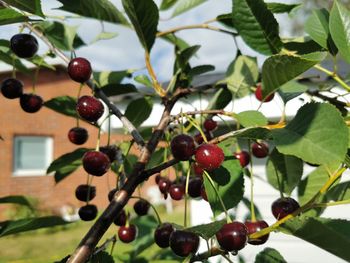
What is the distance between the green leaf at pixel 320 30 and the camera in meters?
1.00

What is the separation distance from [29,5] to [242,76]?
72 centimetres

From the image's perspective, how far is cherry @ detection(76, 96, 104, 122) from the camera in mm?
920

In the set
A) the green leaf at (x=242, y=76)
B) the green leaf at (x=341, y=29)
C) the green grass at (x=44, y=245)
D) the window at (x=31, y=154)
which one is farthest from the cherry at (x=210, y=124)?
the window at (x=31, y=154)

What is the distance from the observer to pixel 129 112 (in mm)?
1282

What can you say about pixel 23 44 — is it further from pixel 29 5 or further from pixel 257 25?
pixel 257 25

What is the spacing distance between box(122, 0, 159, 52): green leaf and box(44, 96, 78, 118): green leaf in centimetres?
38

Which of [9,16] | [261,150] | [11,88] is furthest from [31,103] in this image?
[261,150]

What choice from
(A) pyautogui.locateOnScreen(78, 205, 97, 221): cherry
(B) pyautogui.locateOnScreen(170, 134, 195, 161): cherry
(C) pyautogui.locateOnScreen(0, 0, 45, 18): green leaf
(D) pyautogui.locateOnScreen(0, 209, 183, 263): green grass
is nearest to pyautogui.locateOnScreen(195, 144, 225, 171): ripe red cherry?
(B) pyautogui.locateOnScreen(170, 134, 195, 161): cherry

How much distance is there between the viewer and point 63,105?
1315 millimetres

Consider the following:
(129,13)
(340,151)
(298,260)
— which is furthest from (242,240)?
(298,260)

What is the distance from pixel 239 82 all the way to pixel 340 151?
0.77m

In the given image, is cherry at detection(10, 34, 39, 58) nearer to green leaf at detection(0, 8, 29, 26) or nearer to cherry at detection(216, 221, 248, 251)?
green leaf at detection(0, 8, 29, 26)

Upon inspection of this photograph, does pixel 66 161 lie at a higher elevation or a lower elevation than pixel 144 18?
lower

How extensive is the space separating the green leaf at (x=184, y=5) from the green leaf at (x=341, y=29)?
585 mm
